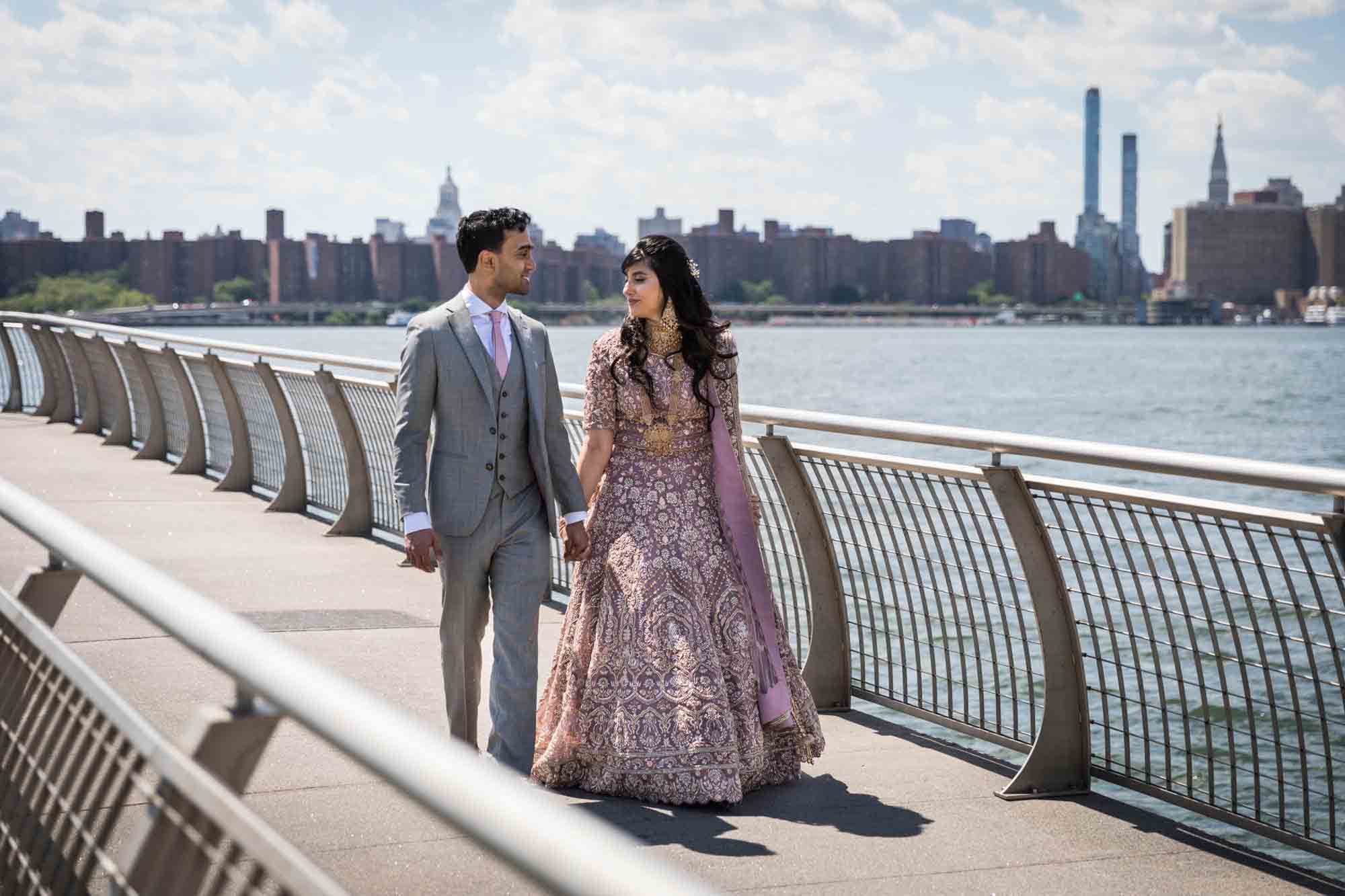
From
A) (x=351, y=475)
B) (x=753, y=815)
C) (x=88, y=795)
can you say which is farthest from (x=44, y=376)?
(x=88, y=795)

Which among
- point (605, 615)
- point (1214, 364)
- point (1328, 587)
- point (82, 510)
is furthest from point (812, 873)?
point (1214, 364)

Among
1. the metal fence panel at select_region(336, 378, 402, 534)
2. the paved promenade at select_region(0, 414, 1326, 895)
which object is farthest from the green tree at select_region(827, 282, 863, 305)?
the paved promenade at select_region(0, 414, 1326, 895)

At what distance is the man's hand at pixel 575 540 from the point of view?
4934mm

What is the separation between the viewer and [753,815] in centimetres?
467

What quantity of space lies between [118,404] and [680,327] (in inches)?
476

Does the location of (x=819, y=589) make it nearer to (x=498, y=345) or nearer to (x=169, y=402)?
(x=498, y=345)

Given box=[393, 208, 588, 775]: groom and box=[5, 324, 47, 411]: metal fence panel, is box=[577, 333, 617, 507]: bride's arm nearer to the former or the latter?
box=[393, 208, 588, 775]: groom

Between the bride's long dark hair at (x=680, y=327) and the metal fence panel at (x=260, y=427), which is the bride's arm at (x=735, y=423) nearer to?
the bride's long dark hair at (x=680, y=327)

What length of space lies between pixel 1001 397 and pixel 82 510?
65084 mm

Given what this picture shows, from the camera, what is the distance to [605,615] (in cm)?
492

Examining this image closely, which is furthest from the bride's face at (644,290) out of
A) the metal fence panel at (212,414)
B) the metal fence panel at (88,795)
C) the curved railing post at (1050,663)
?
the metal fence panel at (212,414)

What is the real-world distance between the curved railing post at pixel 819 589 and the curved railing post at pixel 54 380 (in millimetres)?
13574

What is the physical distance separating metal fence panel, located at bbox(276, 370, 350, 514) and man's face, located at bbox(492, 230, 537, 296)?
20.7ft

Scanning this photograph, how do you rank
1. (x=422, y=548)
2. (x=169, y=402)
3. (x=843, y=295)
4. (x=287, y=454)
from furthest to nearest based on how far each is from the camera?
(x=843, y=295), (x=169, y=402), (x=287, y=454), (x=422, y=548)
